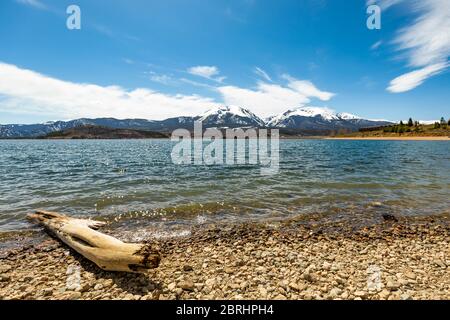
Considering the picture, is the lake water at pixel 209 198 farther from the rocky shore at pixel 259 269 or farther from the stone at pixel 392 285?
the stone at pixel 392 285

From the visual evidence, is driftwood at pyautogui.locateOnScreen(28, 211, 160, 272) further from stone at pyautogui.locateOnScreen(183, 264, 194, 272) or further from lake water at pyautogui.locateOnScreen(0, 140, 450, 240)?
lake water at pyautogui.locateOnScreen(0, 140, 450, 240)

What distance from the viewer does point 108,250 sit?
8.77 metres

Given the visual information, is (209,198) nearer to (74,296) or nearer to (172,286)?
(172,286)

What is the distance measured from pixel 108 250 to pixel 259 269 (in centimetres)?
527

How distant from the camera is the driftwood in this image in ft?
26.6

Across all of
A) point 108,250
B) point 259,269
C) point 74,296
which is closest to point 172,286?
point 108,250

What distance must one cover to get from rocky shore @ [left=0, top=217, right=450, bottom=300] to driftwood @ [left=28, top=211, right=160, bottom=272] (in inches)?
13.6

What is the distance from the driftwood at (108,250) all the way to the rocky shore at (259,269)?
1.14 ft

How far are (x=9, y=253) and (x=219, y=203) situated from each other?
11.8m

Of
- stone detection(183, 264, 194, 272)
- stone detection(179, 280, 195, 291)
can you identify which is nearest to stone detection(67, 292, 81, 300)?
stone detection(179, 280, 195, 291)

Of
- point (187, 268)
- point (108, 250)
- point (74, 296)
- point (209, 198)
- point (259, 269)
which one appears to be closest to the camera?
point (74, 296)

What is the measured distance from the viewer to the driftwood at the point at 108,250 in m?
8.12

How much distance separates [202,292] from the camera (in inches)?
303

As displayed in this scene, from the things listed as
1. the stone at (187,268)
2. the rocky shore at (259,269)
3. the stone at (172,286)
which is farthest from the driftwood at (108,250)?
the stone at (187,268)
